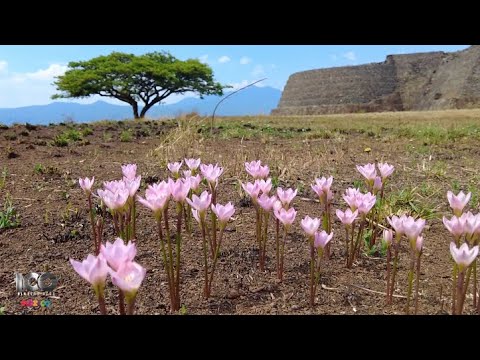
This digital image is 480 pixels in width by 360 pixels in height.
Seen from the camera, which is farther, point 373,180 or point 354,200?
point 373,180

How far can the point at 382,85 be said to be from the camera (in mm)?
35562

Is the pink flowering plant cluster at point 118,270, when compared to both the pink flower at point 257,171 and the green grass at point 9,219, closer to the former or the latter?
the pink flower at point 257,171

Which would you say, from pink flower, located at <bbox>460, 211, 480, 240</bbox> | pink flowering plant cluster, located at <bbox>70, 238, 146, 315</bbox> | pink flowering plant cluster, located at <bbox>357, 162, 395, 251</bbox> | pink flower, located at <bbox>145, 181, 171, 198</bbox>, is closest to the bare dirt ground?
pink flowering plant cluster, located at <bbox>357, 162, 395, 251</bbox>

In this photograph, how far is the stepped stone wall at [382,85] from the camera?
108 ft

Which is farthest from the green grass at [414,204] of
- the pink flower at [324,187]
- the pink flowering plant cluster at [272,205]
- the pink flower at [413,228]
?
the pink flower at [413,228]

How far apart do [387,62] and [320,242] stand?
38.3 m

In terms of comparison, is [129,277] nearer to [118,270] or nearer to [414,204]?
[118,270]

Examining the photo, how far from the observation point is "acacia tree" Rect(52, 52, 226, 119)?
1203 inches

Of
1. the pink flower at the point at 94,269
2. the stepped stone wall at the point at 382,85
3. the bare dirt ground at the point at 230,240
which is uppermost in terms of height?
the stepped stone wall at the point at 382,85

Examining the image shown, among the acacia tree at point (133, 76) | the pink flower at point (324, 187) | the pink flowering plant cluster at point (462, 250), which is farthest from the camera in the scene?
the acacia tree at point (133, 76)

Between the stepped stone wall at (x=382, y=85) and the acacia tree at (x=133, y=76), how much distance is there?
336 inches

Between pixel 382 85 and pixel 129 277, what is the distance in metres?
36.9

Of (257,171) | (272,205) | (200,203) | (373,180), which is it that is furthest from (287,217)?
(373,180)

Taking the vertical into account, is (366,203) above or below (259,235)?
above
